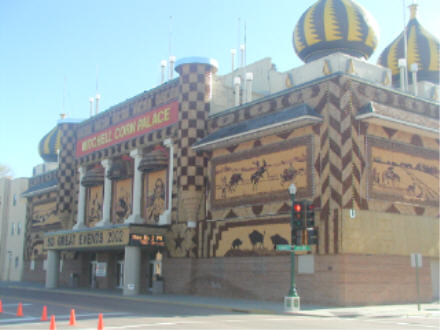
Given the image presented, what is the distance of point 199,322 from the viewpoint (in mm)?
19219

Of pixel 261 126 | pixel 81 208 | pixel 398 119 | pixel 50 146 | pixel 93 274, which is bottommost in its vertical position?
pixel 93 274

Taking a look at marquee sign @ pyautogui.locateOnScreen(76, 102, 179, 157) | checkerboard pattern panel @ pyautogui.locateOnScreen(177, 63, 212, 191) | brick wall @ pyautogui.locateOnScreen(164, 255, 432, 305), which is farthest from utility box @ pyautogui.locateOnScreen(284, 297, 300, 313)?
marquee sign @ pyautogui.locateOnScreen(76, 102, 179, 157)

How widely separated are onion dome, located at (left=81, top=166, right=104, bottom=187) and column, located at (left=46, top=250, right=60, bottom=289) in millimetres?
6088

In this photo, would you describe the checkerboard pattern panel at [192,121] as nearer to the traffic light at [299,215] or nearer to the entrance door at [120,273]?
the entrance door at [120,273]

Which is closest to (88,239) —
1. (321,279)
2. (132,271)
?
(132,271)

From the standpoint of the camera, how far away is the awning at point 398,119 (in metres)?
27.8

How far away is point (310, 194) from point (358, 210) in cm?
258

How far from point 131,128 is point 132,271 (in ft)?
39.2

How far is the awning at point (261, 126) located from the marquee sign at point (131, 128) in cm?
450

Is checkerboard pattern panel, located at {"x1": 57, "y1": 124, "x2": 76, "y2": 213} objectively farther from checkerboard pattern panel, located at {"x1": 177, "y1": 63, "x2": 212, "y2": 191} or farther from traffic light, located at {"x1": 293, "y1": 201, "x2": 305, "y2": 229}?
traffic light, located at {"x1": 293, "y1": 201, "x2": 305, "y2": 229}

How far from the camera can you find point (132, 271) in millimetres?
35562

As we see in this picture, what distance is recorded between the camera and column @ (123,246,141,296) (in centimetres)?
3538

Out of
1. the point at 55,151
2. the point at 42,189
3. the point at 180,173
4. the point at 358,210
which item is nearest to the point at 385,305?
the point at 358,210

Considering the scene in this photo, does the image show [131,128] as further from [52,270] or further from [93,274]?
[52,270]
